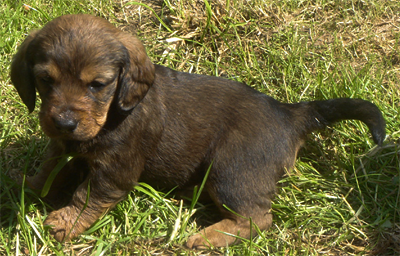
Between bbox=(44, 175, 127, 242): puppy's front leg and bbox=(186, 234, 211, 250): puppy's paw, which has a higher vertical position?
bbox=(44, 175, 127, 242): puppy's front leg

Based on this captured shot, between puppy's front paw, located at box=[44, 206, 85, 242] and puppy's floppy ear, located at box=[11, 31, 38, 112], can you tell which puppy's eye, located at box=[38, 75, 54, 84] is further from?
puppy's front paw, located at box=[44, 206, 85, 242]

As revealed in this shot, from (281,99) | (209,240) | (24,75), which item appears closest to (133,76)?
(24,75)

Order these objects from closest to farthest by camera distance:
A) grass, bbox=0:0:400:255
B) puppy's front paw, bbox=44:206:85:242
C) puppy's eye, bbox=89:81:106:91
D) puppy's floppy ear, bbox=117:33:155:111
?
puppy's eye, bbox=89:81:106:91 < puppy's floppy ear, bbox=117:33:155:111 < puppy's front paw, bbox=44:206:85:242 < grass, bbox=0:0:400:255

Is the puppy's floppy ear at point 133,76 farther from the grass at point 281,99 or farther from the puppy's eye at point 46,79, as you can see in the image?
the grass at point 281,99

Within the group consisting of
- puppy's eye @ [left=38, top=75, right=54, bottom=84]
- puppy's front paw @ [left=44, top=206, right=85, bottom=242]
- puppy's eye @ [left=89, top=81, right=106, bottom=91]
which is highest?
puppy's eye @ [left=38, top=75, right=54, bottom=84]

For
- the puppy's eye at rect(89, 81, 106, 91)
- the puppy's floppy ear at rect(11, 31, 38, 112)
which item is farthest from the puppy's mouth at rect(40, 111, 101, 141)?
the puppy's floppy ear at rect(11, 31, 38, 112)

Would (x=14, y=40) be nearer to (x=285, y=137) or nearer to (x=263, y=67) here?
(x=263, y=67)

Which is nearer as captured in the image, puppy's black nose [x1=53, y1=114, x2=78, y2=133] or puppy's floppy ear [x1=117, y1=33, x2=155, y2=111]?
puppy's black nose [x1=53, y1=114, x2=78, y2=133]

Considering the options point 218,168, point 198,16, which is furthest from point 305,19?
point 218,168
